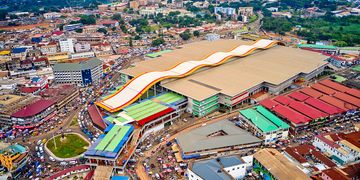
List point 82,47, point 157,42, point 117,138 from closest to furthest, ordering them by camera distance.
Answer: point 117,138 < point 82,47 < point 157,42

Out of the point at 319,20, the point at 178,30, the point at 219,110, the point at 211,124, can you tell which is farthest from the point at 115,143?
the point at 319,20

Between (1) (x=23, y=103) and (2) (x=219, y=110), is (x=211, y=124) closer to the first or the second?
(2) (x=219, y=110)

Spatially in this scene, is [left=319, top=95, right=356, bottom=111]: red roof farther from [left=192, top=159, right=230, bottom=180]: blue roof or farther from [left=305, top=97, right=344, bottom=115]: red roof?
[left=192, top=159, right=230, bottom=180]: blue roof

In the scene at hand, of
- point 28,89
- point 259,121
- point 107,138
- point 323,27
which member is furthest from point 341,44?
point 28,89

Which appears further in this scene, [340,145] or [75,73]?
[75,73]

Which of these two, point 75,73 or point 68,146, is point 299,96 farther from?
point 75,73
